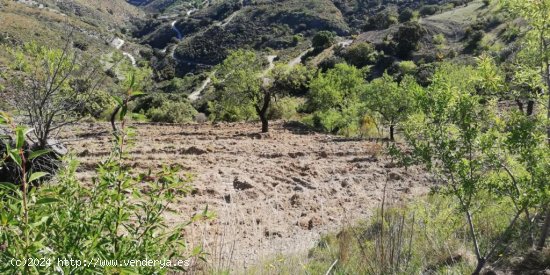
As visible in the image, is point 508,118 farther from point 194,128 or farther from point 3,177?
point 194,128

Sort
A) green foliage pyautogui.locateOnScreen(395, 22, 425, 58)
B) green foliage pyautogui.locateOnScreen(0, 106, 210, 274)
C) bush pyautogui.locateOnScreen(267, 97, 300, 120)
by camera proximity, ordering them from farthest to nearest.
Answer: green foliage pyautogui.locateOnScreen(395, 22, 425, 58) < bush pyautogui.locateOnScreen(267, 97, 300, 120) < green foliage pyautogui.locateOnScreen(0, 106, 210, 274)

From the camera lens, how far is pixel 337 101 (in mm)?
21406

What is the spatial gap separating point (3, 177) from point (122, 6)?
424ft

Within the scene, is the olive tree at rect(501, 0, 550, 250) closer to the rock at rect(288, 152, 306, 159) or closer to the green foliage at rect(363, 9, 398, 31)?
the rock at rect(288, 152, 306, 159)

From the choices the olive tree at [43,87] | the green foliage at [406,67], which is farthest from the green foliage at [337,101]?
the olive tree at [43,87]

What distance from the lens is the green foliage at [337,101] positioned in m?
18.1

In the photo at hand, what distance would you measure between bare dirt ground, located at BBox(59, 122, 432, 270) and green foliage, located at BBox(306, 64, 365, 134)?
1.88m

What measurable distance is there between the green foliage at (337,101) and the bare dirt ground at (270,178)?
1884mm

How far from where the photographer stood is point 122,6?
405 ft

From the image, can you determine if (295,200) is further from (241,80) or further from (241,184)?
(241,80)

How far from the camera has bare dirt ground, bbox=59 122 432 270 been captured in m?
7.23

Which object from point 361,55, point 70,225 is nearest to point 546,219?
point 70,225

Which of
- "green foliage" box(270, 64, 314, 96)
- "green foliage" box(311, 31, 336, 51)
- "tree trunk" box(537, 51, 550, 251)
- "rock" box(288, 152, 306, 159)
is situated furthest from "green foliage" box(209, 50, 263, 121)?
"green foliage" box(311, 31, 336, 51)

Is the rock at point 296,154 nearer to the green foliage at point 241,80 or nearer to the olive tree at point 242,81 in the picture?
the olive tree at point 242,81
